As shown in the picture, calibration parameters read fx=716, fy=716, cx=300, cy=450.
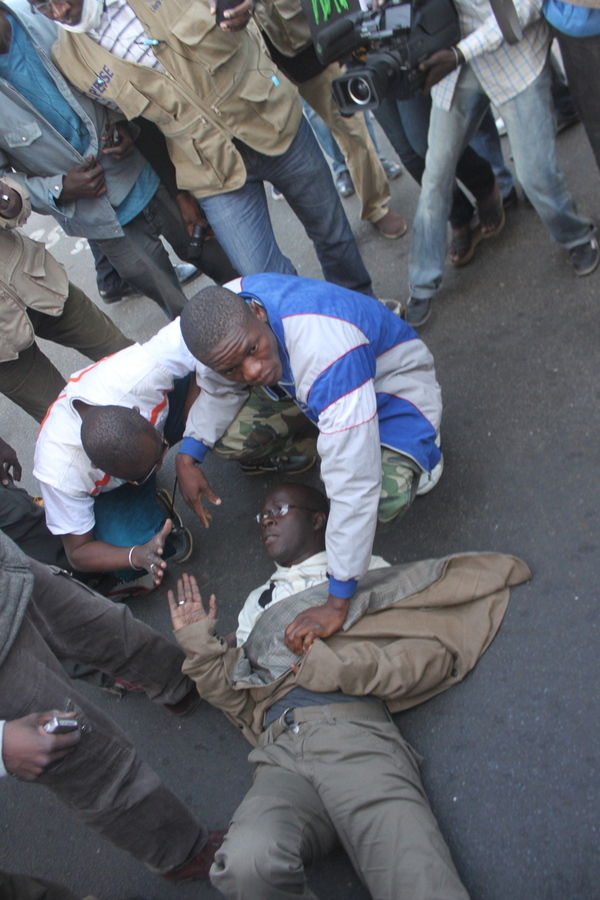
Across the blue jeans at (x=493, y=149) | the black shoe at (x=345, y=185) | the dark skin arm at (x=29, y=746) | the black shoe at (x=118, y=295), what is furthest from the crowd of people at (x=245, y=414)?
the black shoe at (x=118, y=295)

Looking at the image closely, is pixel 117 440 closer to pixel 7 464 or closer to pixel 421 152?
pixel 7 464

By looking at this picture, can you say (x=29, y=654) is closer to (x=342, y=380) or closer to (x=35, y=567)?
(x=35, y=567)

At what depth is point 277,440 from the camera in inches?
115

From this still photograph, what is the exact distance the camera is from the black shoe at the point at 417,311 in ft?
10.8

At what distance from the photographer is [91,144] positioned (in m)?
2.84

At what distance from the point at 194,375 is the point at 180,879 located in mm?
1734

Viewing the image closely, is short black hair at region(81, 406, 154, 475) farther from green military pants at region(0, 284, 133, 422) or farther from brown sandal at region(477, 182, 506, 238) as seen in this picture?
brown sandal at region(477, 182, 506, 238)

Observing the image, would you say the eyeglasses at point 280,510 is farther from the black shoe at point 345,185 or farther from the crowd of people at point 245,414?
the black shoe at point 345,185

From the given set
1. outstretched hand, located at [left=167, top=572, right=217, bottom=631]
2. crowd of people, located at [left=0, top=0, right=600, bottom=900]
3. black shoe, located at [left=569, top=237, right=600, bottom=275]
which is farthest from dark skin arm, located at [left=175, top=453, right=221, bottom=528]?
black shoe, located at [left=569, top=237, right=600, bottom=275]

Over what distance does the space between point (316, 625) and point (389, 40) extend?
6.55ft

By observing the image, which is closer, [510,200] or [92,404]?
[92,404]

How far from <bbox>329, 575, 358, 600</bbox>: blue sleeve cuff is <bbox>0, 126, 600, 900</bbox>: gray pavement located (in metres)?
0.45

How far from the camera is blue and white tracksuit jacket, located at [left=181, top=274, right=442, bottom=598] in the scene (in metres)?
2.04

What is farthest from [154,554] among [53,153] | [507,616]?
A: [53,153]
